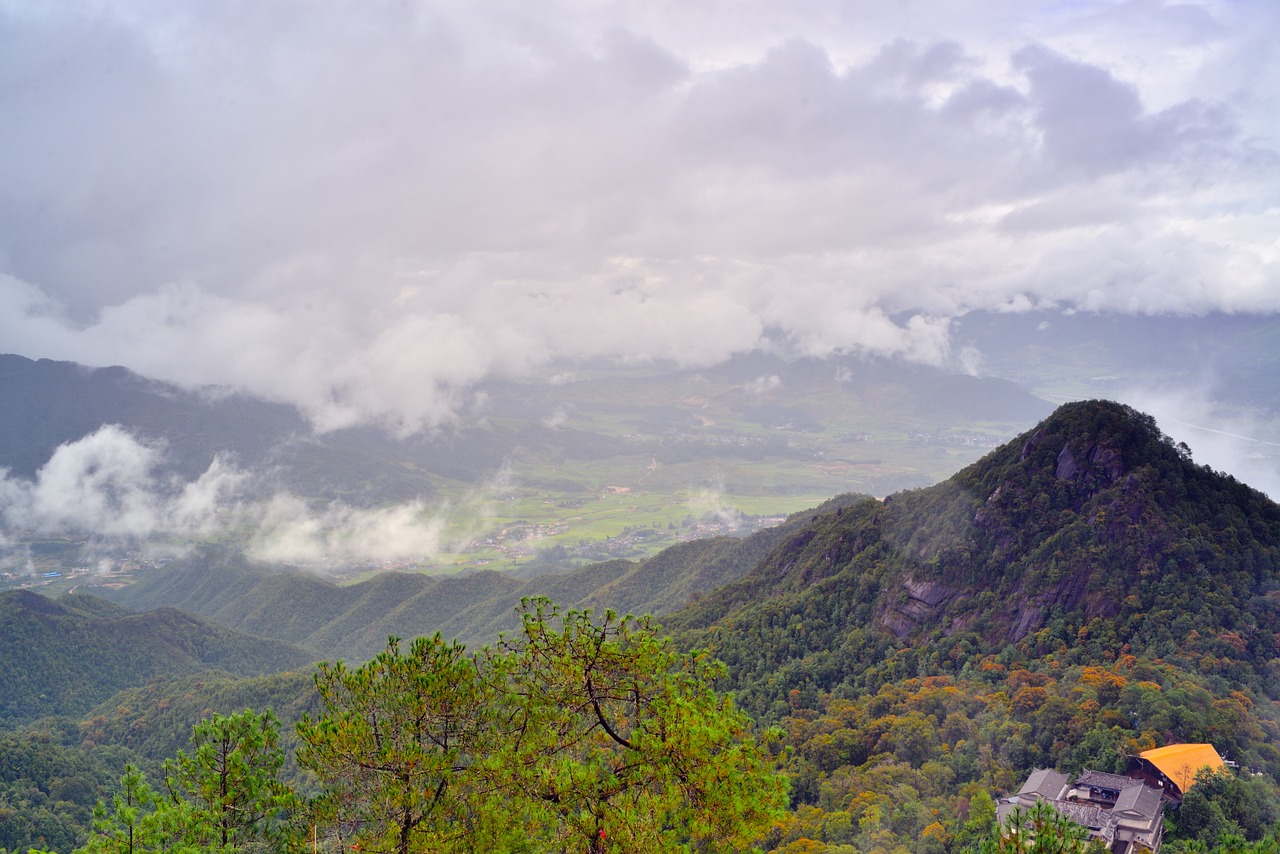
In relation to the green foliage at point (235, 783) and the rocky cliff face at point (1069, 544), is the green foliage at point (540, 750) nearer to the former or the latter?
the green foliage at point (235, 783)

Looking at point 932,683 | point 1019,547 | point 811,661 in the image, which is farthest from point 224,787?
point 1019,547

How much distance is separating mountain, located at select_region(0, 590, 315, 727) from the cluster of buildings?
147 metres

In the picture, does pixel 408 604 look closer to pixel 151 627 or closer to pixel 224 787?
pixel 151 627

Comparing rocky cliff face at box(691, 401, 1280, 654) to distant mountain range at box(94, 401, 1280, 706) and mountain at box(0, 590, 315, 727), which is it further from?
mountain at box(0, 590, 315, 727)

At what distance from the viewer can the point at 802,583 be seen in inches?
3484

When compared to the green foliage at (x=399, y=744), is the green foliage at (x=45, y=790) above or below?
below

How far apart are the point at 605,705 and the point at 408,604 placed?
181766 millimetres

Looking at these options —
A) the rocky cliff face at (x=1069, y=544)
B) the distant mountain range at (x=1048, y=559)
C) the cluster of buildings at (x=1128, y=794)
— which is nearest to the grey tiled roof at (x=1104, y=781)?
the cluster of buildings at (x=1128, y=794)

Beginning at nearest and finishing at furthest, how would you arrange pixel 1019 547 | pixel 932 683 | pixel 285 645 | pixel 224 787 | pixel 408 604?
pixel 224 787
pixel 932 683
pixel 1019 547
pixel 285 645
pixel 408 604

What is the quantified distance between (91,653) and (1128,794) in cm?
16532

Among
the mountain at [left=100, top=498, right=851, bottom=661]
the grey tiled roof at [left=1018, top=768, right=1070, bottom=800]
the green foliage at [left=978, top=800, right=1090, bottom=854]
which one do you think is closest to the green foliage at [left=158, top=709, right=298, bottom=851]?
the green foliage at [left=978, top=800, right=1090, bottom=854]

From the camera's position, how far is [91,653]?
13525 centimetres

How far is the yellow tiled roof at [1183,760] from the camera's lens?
112ft

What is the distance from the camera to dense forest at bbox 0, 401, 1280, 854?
16.4 metres
